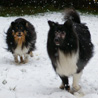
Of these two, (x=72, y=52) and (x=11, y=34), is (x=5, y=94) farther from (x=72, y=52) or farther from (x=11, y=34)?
(x=11, y=34)

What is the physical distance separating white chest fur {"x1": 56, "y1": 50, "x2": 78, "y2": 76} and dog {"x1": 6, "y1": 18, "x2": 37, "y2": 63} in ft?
8.50

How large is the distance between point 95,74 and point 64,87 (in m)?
1.47

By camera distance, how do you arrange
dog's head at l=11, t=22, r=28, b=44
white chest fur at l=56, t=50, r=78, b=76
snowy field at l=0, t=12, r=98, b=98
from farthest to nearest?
dog's head at l=11, t=22, r=28, b=44 → snowy field at l=0, t=12, r=98, b=98 → white chest fur at l=56, t=50, r=78, b=76

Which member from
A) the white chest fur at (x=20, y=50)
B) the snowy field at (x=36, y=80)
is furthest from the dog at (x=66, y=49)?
the white chest fur at (x=20, y=50)

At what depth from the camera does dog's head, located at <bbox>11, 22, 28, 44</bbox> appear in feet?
20.2

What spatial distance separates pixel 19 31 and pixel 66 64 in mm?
2714

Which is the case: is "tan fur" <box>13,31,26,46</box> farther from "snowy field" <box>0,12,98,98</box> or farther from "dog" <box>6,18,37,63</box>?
"snowy field" <box>0,12,98,98</box>

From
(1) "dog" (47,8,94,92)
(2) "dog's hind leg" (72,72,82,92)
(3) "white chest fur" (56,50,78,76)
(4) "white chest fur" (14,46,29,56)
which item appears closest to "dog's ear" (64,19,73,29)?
(1) "dog" (47,8,94,92)

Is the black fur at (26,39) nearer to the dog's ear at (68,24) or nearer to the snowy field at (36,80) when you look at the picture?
the snowy field at (36,80)

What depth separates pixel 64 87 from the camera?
4586mm

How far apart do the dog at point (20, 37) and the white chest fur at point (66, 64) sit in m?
2.59


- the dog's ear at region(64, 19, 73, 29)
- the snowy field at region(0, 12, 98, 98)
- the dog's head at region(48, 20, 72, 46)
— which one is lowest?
the snowy field at region(0, 12, 98, 98)

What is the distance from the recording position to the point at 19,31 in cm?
618

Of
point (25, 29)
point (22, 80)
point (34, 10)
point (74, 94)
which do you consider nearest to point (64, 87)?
point (74, 94)
